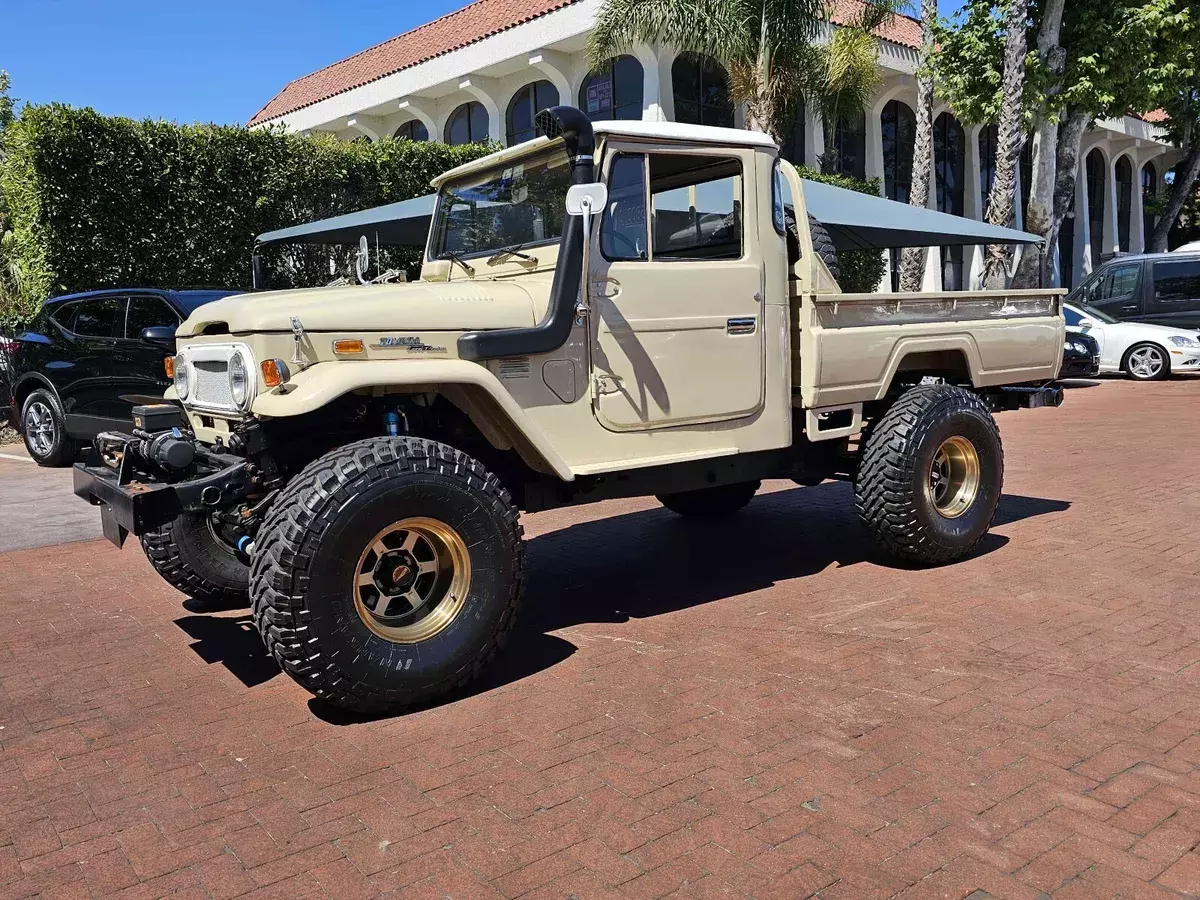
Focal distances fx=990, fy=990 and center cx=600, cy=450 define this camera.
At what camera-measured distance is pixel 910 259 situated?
17.2 metres

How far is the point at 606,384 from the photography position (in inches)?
170

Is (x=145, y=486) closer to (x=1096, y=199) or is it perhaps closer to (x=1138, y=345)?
(x=1138, y=345)

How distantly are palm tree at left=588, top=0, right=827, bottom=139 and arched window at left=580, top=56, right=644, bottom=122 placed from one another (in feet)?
9.87

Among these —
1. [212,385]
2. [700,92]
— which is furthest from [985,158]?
[212,385]

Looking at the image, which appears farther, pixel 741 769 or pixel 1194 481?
pixel 1194 481

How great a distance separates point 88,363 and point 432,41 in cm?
1541

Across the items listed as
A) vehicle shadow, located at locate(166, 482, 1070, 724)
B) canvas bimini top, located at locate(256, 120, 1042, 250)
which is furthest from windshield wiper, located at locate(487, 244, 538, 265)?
canvas bimini top, located at locate(256, 120, 1042, 250)

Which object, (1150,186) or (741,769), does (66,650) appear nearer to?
(741,769)

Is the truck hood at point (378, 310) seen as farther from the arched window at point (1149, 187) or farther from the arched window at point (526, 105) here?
the arched window at point (1149, 187)

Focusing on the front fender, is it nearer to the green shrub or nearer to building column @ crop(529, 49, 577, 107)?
building column @ crop(529, 49, 577, 107)

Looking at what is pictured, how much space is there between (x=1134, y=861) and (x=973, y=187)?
26.5m

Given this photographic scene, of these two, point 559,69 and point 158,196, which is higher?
point 559,69

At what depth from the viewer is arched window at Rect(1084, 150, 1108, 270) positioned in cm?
3331

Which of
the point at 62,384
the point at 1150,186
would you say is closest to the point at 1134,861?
the point at 62,384
